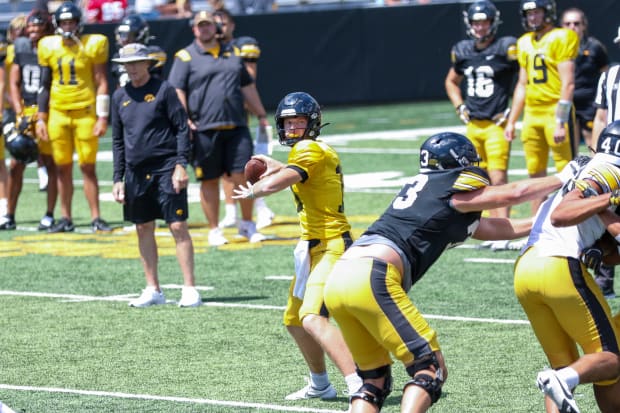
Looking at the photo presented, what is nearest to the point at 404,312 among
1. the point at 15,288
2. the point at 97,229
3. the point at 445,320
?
the point at 445,320

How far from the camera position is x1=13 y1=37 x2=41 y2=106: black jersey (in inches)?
565

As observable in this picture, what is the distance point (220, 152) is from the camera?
12758mm

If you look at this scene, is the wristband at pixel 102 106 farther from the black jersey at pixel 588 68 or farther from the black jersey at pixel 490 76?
the black jersey at pixel 588 68

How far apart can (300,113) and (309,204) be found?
1.59 feet

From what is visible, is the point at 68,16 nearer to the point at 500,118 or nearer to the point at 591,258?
the point at 500,118

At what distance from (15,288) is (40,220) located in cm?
399

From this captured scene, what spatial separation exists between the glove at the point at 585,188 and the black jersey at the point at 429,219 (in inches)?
16.0

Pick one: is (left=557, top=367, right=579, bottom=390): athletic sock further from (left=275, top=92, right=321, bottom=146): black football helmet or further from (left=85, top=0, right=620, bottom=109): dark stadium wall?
(left=85, top=0, right=620, bottom=109): dark stadium wall

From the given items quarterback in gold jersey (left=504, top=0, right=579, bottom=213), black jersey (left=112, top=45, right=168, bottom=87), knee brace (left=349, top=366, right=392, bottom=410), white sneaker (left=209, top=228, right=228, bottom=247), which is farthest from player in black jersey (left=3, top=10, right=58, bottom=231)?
knee brace (left=349, top=366, right=392, bottom=410)

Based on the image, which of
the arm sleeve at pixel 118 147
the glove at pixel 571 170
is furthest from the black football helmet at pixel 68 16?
the glove at pixel 571 170

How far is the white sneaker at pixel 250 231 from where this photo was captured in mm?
12789

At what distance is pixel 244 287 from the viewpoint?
34.6ft

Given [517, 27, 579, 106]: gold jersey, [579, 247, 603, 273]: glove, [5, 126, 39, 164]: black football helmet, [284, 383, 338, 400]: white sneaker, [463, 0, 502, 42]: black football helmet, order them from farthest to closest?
1. [5, 126, 39, 164]: black football helmet
2. [463, 0, 502, 42]: black football helmet
3. [517, 27, 579, 106]: gold jersey
4. [284, 383, 338, 400]: white sneaker
5. [579, 247, 603, 273]: glove

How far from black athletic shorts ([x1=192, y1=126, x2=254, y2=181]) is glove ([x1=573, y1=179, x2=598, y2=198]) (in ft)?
22.9
